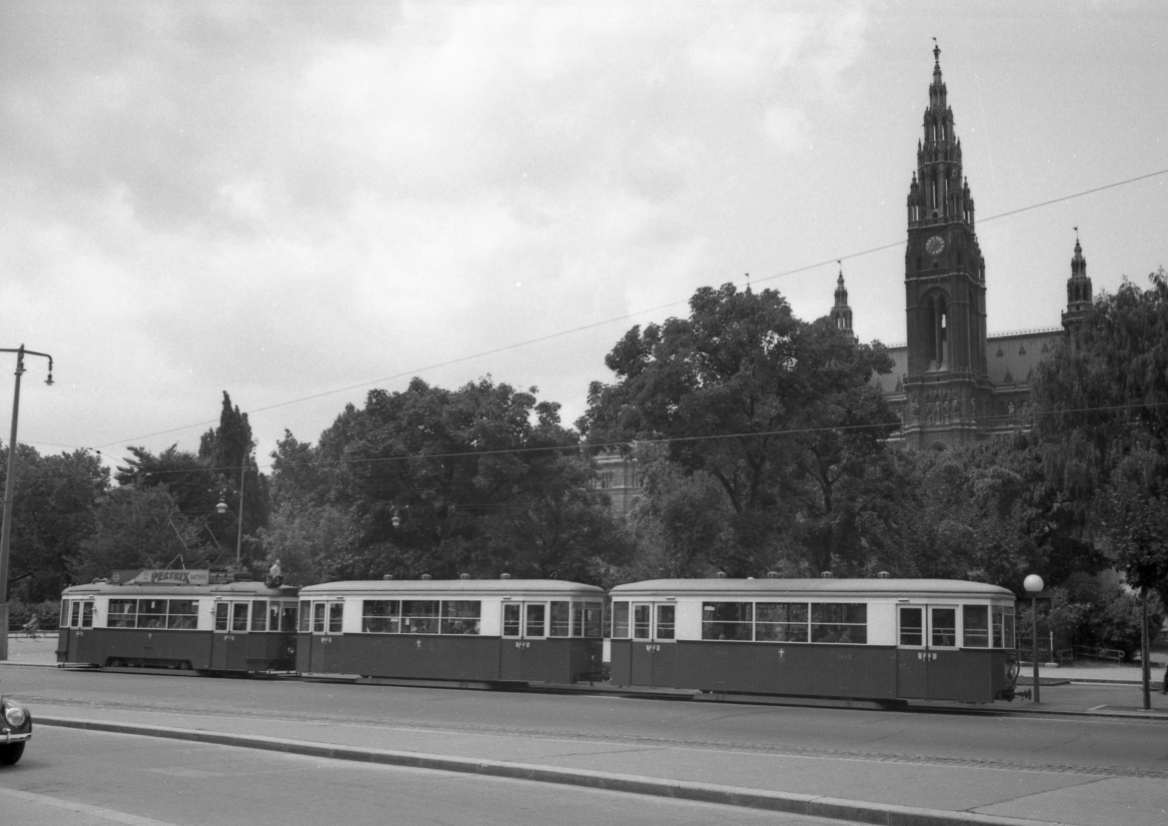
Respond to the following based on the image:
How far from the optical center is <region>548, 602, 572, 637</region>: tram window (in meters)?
30.5

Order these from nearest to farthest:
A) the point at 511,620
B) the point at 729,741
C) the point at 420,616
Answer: the point at 729,741
the point at 511,620
the point at 420,616

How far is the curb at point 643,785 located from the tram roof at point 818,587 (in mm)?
13964

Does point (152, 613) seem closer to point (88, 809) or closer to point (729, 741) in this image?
point (729, 741)

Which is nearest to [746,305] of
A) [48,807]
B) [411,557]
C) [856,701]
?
[856,701]

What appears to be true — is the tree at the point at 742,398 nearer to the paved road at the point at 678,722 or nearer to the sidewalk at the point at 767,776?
the paved road at the point at 678,722

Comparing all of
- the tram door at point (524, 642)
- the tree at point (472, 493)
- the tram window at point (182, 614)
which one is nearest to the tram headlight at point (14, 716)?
the tram door at point (524, 642)

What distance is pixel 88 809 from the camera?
10984 mm

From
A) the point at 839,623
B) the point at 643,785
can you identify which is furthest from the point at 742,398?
the point at 643,785

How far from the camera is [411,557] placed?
→ 4544 centimetres

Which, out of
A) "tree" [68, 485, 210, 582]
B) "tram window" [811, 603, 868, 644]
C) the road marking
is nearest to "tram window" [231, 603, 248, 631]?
"tram window" [811, 603, 868, 644]

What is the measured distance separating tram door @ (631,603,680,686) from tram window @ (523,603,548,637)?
8.03 feet

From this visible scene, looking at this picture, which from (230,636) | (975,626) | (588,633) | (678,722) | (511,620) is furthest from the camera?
(230,636)

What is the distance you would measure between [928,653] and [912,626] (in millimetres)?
657

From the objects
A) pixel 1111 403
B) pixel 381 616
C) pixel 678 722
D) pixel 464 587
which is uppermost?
pixel 1111 403
